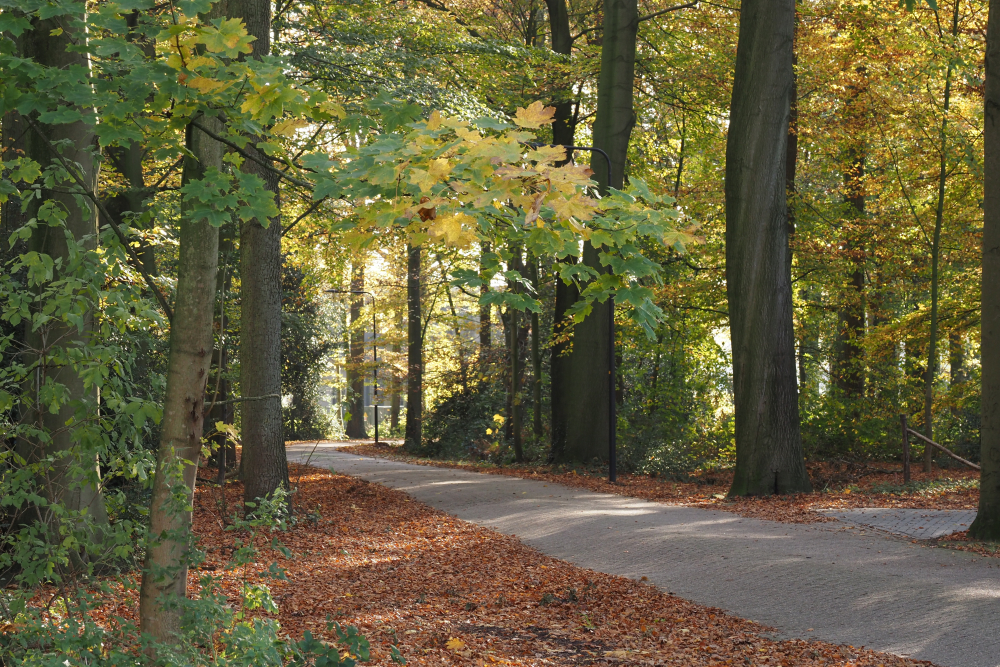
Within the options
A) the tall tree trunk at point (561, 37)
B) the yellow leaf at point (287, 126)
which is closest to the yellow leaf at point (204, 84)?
the yellow leaf at point (287, 126)

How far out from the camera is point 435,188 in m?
3.14

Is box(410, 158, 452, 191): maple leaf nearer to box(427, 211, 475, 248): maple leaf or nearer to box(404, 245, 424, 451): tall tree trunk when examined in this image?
box(427, 211, 475, 248): maple leaf

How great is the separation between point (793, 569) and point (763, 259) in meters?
5.87

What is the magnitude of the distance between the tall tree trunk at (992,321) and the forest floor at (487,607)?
382 cm

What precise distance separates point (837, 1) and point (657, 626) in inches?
606

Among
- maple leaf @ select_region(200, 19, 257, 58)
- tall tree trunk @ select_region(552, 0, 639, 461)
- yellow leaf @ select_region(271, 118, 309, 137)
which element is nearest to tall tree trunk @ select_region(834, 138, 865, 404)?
tall tree trunk @ select_region(552, 0, 639, 461)

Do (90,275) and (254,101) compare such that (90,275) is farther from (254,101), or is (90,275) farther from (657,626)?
(657,626)

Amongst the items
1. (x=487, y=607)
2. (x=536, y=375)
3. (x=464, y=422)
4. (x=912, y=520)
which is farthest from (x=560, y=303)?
(x=487, y=607)

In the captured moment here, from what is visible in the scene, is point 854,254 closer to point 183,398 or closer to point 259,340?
point 259,340

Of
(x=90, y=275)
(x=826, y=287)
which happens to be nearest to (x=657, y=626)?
(x=90, y=275)

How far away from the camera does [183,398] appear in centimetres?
364

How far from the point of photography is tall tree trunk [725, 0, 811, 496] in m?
11.8

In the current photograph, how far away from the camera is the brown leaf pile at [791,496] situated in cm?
1098

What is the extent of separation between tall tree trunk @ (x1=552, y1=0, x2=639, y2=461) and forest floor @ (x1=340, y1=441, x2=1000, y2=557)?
703 mm
